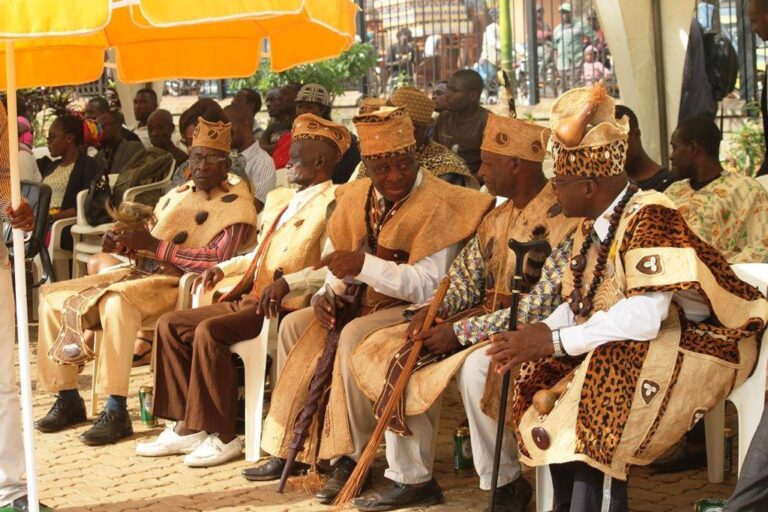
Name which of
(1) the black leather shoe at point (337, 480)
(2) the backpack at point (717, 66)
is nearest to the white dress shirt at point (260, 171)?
(1) the black leather shoe at point (337, 480)

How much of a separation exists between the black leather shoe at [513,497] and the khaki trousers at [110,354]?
2.61 m

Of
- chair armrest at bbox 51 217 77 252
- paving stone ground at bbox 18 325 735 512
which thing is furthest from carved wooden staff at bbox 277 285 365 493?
chair armrest at bbox 51 217 77 252

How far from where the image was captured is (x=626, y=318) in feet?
14.6

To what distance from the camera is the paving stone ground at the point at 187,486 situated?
5617 millimetres

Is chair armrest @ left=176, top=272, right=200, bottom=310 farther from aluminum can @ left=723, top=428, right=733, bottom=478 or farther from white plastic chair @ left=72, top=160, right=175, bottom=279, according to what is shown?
aluminum can @ left=723, top=428, right=733, bottom=478

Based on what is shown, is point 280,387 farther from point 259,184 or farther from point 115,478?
point 259,184

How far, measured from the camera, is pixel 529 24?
16.2 m

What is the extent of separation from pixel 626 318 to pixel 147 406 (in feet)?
12.1

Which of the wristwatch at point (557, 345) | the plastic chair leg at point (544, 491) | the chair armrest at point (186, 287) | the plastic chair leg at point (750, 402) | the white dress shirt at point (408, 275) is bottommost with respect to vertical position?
the plastic chair leg at point (544, 491)

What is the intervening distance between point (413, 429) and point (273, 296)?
3.95 feet

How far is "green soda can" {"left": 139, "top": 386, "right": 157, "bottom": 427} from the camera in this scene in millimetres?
7270

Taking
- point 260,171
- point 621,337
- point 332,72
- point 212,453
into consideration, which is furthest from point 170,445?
point 332,72

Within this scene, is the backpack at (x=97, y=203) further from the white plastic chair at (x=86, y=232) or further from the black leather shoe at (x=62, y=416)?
the black leather shoe at (x=62, y=416)

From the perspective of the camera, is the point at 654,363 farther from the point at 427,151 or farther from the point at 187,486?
the point at 427,151
